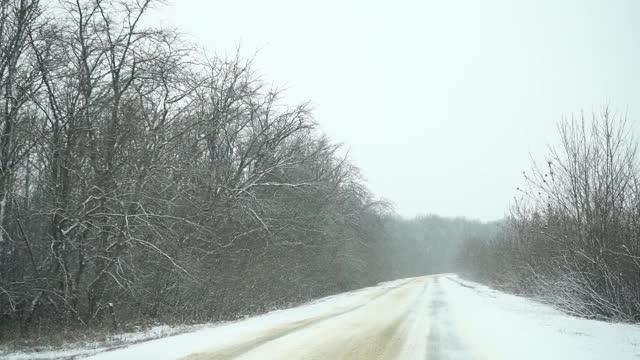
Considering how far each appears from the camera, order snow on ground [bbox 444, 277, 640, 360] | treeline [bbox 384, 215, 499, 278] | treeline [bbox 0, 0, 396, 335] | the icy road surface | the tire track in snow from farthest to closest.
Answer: treeline [bbox 384, 215, 499, 278] → treeline [bbox 0, 0, 396, 335] → snow on ground [bbox 444, 277, 640, 360] → the icy road surface → the tire track in snow

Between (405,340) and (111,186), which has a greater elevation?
(111,186)

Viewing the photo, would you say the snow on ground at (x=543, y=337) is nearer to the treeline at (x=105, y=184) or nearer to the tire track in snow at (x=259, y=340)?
the tire track in snow at (x=259, y=340)

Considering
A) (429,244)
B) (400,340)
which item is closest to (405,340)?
(400,340)

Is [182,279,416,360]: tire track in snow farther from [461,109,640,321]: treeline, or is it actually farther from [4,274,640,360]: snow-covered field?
[461,109,640,321]: treeline

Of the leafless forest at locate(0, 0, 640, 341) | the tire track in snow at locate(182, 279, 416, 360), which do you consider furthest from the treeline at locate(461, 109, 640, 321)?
the tire track in snow at locate(182, 279, 416, 360)

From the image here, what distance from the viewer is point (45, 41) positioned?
11164 millimetres

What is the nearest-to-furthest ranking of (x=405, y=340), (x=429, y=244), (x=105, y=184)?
(x=405, y=340) < (x=105, y=184) < (x=429, y=244)

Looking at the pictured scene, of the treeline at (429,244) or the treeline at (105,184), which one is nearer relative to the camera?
the treeline at (105,184)

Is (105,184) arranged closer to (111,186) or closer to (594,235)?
(111,186)

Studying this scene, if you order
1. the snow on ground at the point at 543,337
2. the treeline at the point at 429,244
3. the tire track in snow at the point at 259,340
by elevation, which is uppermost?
the treeline at the point at 429,244

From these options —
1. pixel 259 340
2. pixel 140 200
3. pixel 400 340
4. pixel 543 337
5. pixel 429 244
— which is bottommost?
pixel 259 340

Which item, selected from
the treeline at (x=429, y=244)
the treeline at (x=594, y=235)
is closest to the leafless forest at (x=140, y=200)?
the treeline at (x=594, y=235)

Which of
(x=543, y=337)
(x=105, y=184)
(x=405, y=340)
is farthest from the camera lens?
(x=105, y=184)

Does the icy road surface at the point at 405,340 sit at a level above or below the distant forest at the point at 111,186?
below
